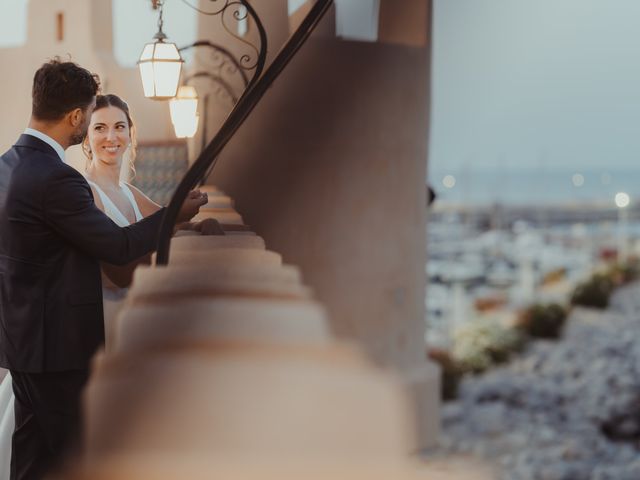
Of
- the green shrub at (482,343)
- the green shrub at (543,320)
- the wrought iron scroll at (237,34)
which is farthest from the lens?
the green shrub at (543,320)

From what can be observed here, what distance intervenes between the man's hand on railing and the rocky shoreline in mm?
4499

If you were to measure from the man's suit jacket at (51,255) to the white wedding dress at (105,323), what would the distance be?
0.01m

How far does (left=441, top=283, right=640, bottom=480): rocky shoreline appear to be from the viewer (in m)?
7.31

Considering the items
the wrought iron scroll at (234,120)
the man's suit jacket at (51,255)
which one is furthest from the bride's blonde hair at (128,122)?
the wrought iron scroll at (234,120)

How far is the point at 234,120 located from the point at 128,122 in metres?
0.36

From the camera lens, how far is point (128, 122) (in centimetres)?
139

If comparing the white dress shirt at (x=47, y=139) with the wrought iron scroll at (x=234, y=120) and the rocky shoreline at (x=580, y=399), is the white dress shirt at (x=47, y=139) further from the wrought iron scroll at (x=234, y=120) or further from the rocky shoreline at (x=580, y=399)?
the rocky shoreline at (x=580, y=399)

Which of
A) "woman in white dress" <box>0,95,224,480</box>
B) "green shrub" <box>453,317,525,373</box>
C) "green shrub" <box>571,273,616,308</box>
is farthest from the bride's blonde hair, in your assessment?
"green shrub" <box>571,273,616,308</box>

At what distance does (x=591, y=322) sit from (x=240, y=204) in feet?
35.0

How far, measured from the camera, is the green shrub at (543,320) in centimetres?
885

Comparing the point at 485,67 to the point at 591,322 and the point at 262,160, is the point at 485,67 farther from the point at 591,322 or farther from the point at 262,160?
the point at 591,322

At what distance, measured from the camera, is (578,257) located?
1185 centimetres

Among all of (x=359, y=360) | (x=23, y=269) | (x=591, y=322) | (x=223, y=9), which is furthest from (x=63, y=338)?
(x=591, y=322)

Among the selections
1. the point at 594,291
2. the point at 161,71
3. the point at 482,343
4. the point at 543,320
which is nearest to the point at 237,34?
the point at 161,71
